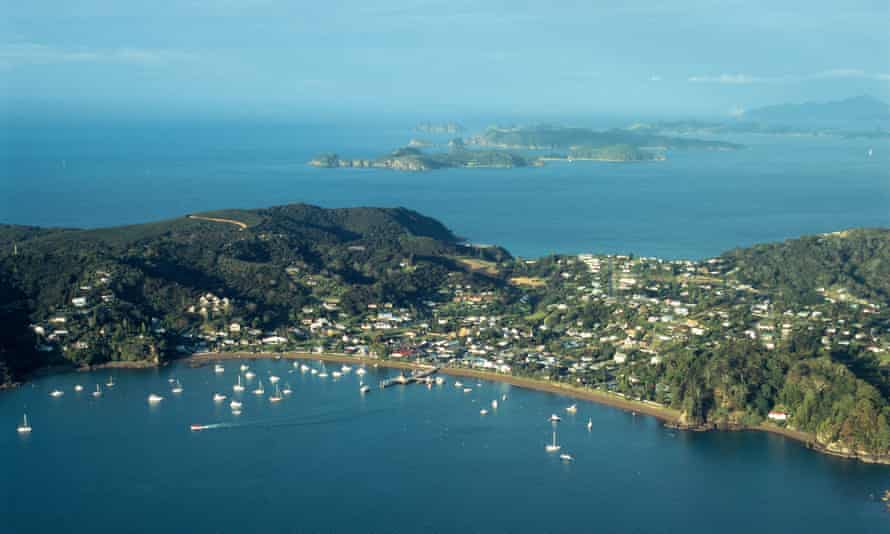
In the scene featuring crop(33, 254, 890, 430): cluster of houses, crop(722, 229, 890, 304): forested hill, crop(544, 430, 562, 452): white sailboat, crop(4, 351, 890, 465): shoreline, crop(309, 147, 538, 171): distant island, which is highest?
crop(309, 147, 538, 171): distant island

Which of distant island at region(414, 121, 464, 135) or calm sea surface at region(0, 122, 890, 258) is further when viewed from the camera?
distant island at region(414, 121, 464, 135)

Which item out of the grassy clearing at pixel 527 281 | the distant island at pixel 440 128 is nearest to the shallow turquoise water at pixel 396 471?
the grassy clearing at pixel 527 281

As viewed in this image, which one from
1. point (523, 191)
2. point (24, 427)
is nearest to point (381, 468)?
point (24, 427)

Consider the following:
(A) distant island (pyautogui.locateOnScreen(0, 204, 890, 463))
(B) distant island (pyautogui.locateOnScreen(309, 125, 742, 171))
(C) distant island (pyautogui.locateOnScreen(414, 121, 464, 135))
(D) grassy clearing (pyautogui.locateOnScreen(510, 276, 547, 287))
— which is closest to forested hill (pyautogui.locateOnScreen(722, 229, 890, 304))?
(A) distant island (pyautogui.locateOnScreen(0, 204, 890, 463))

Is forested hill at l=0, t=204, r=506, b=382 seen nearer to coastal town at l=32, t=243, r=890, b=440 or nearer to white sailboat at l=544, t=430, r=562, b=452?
coastal town at l=32, t=243, r=890, b=440

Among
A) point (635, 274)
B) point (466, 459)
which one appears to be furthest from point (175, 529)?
point (635, 274)

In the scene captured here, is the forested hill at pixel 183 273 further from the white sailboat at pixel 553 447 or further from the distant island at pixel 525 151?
the distant island at pixel 525 151

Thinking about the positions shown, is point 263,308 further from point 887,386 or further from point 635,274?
point 887,386
